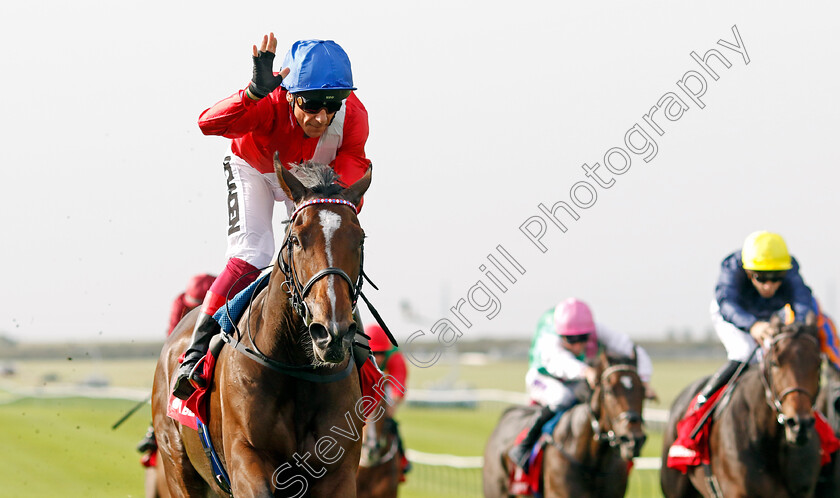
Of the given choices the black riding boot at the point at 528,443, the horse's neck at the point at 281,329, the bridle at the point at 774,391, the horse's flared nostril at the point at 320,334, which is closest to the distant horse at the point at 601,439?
the black riding boot at the point at 528,443

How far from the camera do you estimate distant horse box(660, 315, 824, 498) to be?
756cm

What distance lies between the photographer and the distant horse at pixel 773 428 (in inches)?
298

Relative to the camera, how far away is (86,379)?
40.9 meters

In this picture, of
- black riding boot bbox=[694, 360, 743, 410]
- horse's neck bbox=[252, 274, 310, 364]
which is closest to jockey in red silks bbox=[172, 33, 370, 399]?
horse's neck bbox=[252, 274, 310, 364]

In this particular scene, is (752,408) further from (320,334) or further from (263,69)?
(320,334)

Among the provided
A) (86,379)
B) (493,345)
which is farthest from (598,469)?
(493,345)

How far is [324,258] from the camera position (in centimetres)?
414

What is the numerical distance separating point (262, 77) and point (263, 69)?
3 cm

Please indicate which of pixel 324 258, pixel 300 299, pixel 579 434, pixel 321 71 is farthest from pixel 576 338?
pixel 324 258

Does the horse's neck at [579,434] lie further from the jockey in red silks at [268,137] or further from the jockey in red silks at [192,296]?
the jockey in red silks at [268,137]

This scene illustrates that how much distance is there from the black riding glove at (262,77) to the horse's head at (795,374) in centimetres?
444

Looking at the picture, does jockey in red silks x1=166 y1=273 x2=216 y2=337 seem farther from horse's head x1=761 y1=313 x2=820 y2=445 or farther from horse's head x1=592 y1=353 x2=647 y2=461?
horse's head x1=761 y1=313 x2=820 y2=445

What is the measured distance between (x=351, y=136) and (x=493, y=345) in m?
73.6

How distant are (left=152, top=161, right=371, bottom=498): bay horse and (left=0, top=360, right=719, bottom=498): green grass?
2850 mm
